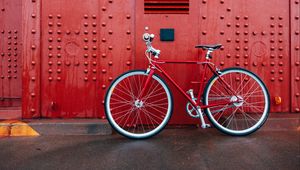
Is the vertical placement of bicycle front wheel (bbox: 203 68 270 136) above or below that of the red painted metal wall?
below

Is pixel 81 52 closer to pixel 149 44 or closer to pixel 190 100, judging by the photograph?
pixel 149 44

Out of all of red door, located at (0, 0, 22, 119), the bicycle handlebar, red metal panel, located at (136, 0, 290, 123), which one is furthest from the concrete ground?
red door, located at (0, 0, 22, 119)

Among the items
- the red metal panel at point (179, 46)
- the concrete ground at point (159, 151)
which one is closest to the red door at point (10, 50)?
the concrete ground at point (159, 151)

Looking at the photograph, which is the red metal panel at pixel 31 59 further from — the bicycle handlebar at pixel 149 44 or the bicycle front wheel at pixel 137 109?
the bicycle handlebar at pixel 149 44

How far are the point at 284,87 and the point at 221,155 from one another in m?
1.63

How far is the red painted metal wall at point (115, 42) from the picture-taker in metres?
3.18

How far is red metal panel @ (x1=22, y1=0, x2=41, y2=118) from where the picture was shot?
315 cm

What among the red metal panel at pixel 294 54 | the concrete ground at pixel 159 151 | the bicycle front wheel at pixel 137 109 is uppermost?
the red metal panel at pixel 294 54

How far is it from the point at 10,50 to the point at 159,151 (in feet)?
8.70

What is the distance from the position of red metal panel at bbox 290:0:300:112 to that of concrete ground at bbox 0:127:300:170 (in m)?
0.47

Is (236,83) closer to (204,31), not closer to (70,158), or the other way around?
(204,31)

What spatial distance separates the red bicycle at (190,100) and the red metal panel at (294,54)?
0.43 metres

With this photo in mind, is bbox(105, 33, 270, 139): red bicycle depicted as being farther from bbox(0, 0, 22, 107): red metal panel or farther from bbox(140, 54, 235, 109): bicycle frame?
bbox(0, 0, 22, 107): red metal panel

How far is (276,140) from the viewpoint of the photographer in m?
2.71
